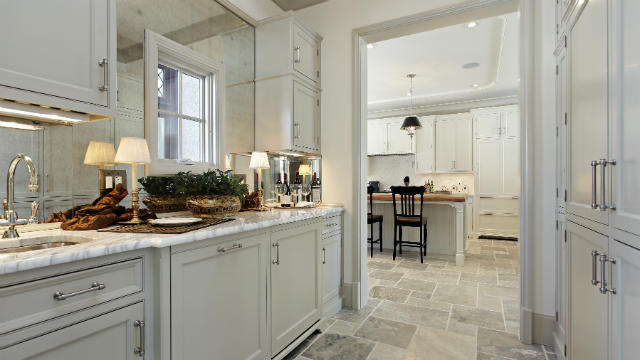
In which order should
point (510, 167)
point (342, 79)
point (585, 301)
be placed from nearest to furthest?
point (585, 301)
point (342, 79)
point (510, 167)

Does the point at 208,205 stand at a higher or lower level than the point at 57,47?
lower

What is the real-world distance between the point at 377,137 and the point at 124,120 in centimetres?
662

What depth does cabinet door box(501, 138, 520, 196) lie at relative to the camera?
656cm

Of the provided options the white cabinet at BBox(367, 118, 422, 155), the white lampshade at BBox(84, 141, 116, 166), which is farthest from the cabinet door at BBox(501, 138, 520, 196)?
the white lampshade at BBox(84, 141, 116, 166)

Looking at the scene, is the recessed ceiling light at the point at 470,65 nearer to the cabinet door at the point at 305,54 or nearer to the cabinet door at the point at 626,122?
the cabinet door at the point at 305,54

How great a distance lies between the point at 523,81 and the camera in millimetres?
2475

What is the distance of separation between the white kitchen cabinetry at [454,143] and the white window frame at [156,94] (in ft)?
19.4

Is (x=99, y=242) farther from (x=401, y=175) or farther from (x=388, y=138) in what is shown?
(x=401, y=175)

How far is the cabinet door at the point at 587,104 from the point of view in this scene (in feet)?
4.14

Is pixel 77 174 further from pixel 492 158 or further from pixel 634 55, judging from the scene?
pixel 492 158

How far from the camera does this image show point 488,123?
22.5 feet

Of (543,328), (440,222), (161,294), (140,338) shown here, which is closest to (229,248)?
(161,294)

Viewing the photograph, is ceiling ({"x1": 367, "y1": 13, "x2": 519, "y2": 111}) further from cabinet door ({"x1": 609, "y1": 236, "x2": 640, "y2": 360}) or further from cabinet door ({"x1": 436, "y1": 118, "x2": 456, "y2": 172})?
cabinet door ({"x1": 609, "y1": 236, "x2": 640, "y2": 360})

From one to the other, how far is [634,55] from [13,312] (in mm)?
2073
